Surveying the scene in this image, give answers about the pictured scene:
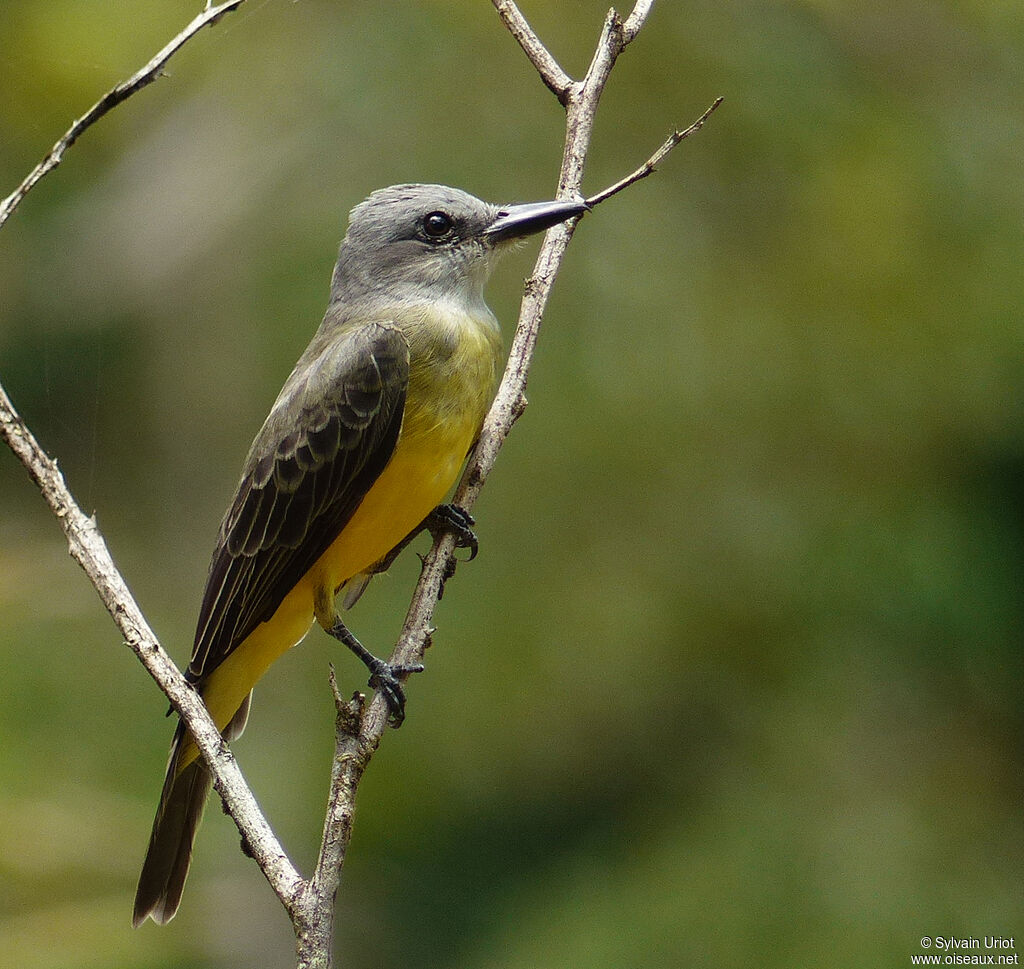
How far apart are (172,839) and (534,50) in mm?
2199

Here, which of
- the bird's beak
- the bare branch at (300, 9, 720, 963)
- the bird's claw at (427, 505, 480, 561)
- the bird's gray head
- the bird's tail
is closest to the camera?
the bare branch at (300, 9, 720, 963)

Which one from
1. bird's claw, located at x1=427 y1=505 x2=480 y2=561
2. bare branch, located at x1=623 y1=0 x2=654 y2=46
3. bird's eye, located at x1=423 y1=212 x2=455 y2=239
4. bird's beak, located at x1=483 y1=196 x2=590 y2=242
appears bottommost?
bird's claw, located at x1=427 y1=505 x2=480 y2=561

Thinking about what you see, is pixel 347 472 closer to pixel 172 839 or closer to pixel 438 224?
pixel 438 224

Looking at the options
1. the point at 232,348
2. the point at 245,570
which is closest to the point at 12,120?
the point at 232,348

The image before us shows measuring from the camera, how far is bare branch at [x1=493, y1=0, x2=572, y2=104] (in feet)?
10.2

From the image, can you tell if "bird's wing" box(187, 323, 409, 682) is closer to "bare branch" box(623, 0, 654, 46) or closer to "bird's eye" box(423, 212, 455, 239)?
"bird's eye" box(423, 212, 455, 239)

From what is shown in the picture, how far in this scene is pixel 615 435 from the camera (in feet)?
17.1

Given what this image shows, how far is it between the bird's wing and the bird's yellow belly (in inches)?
1.9

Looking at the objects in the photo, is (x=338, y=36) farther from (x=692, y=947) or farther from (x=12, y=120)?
(x=692, y=947)

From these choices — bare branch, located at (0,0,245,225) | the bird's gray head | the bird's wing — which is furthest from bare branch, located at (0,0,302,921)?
the bird's gray head

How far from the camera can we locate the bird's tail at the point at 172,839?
3.28m

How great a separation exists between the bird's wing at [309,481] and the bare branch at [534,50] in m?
0.77

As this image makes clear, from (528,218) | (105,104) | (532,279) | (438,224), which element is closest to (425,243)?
(438,224)

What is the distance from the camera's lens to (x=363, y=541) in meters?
3.45
